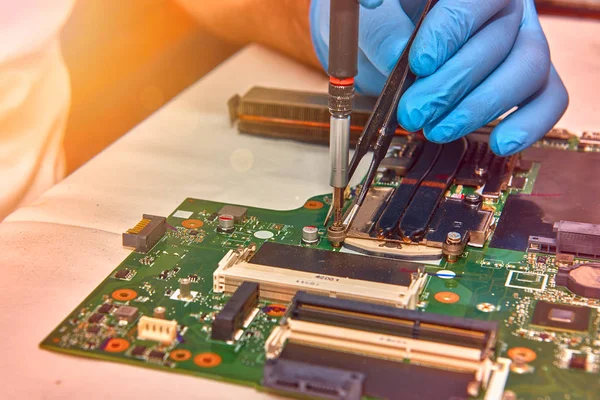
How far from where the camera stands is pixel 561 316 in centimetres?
264

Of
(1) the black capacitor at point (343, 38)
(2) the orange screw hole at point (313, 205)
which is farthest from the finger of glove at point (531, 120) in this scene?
(1) the black capacitor at point (343, 38)

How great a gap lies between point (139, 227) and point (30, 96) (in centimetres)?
109

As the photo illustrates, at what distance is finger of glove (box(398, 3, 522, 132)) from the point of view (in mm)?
3232

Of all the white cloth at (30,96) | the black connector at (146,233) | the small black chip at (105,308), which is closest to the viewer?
the small black chip at (105,308)

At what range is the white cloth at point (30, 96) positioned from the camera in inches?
143

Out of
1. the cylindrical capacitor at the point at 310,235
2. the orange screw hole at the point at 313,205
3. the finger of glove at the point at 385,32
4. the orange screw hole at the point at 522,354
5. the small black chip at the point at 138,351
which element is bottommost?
the small black chip at the point at 138,351

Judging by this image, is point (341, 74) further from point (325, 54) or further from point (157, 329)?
point (325, 54)

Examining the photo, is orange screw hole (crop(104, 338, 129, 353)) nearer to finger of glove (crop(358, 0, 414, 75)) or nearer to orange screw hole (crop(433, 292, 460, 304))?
orange screw hole (crop(433, 292, 460, 304))

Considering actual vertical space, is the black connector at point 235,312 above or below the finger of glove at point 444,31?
below

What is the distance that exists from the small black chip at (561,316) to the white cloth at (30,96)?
8.03 ft

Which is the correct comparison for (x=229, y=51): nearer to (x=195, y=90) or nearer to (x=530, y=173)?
(x=195, y=90)

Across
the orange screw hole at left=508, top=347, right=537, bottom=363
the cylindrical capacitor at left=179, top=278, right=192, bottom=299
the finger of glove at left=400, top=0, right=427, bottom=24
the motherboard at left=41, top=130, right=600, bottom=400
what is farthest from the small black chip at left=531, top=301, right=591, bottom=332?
the finger of glove at left=400, top=0, right=427, bottom=24

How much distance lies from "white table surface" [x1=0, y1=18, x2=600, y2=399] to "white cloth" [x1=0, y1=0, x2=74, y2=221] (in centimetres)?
27

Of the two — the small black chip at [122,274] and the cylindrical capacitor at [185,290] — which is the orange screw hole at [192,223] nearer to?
the small black chip at [122,274]
